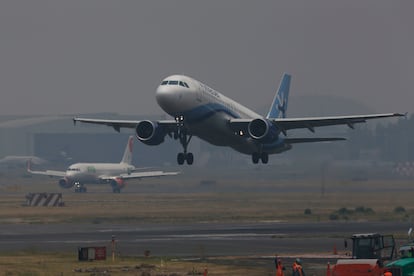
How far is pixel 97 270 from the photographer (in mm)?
55938

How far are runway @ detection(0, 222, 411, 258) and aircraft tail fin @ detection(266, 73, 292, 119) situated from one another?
17.3 meters

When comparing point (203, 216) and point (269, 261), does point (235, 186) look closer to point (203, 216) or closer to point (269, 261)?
point (203, 216)

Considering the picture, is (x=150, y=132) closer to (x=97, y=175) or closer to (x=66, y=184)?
(x=66, y=184)

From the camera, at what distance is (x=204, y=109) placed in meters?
79.2

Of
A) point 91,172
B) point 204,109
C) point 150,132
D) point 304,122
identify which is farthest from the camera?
point 91,172

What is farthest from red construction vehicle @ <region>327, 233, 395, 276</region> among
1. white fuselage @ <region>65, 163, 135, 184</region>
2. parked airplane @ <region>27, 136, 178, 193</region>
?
white fuselage @ <region>65, 163, 135, 184</region>

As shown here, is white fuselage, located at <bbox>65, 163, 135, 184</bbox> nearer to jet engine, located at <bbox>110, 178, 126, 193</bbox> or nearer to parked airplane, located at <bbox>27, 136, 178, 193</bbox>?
parked airplane, located at <bbox>27, 136, 178, 193</bbox>

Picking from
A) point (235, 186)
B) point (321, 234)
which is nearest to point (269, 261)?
point (321, 234)

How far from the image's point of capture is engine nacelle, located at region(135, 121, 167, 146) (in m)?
81.8

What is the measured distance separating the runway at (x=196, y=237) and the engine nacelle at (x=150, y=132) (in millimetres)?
7182

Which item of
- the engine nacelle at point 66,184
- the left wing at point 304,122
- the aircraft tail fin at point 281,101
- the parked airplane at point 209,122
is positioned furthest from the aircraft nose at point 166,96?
the engine nacelle at point 66,184

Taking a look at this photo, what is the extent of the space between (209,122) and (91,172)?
9511 centimetres

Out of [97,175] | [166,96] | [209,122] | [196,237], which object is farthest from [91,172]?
[166,96]

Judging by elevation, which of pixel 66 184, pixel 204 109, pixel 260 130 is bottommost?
pixel 260 130
